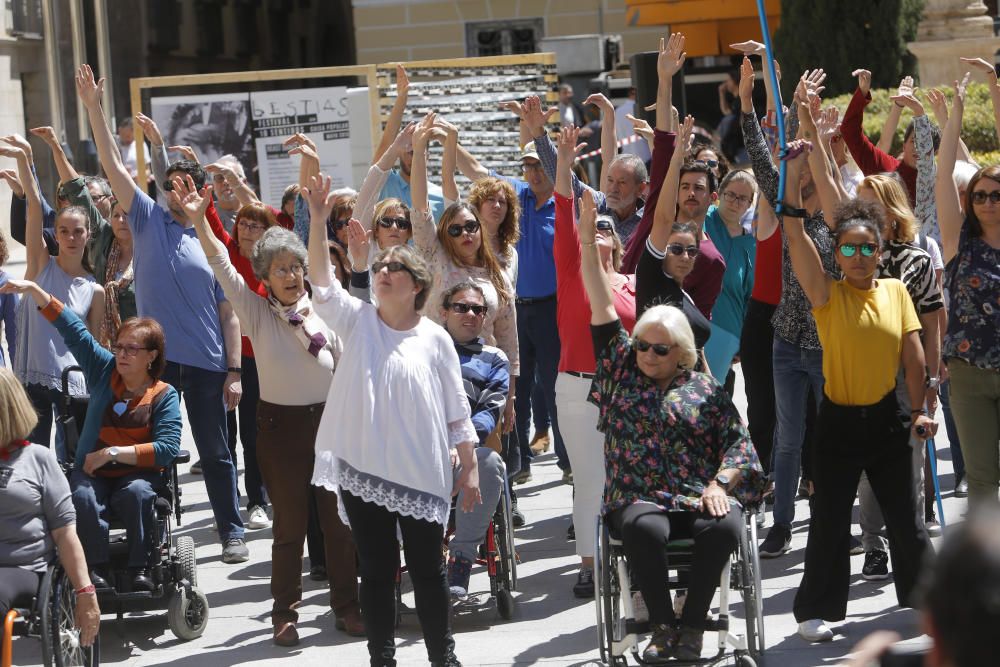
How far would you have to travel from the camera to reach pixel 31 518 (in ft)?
17.6

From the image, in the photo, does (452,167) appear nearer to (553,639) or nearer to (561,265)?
(561,265)

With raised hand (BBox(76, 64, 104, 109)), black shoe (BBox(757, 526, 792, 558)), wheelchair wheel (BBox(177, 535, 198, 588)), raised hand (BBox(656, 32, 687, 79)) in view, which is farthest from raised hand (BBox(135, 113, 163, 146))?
black shoe (BBox(757, 526, 792, 558))

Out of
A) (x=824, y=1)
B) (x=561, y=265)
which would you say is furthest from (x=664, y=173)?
(x=824, y=1)

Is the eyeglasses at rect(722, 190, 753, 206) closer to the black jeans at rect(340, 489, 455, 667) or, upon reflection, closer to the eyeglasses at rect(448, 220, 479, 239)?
the eyeglasses at rect(448, 220, 479, 239)

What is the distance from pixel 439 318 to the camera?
7.22 metres

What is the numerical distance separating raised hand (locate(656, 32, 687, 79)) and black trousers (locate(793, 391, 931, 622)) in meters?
1.98

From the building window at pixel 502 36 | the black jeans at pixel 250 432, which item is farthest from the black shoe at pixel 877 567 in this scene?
the building window at pixel 502 36

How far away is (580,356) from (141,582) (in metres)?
2.11

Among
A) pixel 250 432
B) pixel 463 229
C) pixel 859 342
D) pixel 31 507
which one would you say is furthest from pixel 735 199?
pixel 31 507

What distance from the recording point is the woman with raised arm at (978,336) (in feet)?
20.3

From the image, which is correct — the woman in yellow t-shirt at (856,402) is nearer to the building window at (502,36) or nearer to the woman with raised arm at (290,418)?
the woman with raised arm at (290,418)

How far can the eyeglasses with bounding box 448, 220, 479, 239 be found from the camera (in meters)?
7.48

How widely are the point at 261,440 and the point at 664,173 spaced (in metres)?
2.14

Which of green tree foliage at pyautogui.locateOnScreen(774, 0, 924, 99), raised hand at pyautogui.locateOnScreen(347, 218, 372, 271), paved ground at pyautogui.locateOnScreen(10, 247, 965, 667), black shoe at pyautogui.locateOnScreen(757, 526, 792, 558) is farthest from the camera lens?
green tree foliage at pyautogui.locateOnScreen(774, 0, 924, 99)
